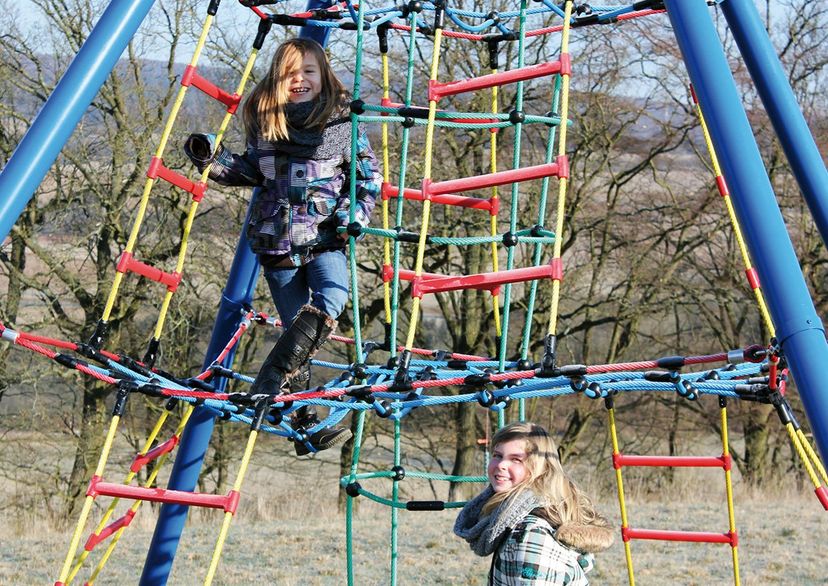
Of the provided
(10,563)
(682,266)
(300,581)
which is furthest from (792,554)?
(682,266)

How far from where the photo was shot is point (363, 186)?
3.90m

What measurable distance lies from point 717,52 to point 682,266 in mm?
12402

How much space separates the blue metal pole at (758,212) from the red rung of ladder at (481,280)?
0.70 metres

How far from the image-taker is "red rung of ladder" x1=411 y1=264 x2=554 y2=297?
323 cm

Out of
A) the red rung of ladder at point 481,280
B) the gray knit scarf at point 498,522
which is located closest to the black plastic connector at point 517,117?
the red rung of ladder at point 481,280

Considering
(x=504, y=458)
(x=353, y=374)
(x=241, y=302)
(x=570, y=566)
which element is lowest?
(x=570, y=566)

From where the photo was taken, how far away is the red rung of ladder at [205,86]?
3.80m

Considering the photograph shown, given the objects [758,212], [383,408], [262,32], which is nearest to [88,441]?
[262,32]

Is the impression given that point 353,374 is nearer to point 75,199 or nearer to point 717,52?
point 717,52

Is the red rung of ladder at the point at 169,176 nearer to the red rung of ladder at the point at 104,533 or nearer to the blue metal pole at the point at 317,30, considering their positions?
the blue metal pole at the point at 317,30

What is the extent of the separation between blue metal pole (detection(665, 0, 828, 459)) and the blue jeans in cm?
152

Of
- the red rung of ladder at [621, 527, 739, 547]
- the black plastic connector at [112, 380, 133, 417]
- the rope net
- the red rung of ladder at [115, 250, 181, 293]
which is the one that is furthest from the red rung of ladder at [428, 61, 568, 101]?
the red rung of ladder at [621, 527, 739, 547]

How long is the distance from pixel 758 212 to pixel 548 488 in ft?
2.66

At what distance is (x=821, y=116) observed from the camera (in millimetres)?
14391
